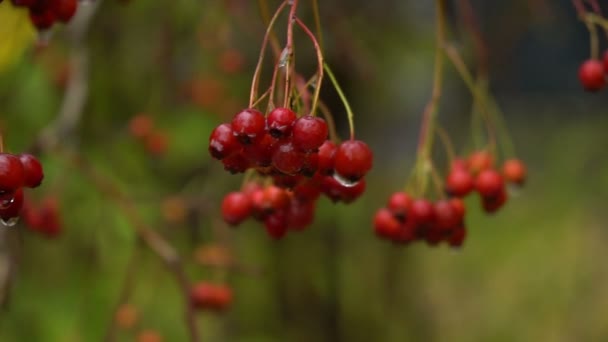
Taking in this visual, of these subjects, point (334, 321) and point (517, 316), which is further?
point (334, 321)

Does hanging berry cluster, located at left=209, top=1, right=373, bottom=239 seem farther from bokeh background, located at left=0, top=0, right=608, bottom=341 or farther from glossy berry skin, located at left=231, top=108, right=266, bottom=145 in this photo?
bokeh background, located at left=0, top=0, right=608, bottom=341

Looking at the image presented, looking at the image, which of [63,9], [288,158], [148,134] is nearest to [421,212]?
[288,158]

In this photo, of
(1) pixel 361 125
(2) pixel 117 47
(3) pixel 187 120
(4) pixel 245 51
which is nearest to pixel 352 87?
(1) pixel 361 125

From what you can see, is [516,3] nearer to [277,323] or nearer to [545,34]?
[545,34]

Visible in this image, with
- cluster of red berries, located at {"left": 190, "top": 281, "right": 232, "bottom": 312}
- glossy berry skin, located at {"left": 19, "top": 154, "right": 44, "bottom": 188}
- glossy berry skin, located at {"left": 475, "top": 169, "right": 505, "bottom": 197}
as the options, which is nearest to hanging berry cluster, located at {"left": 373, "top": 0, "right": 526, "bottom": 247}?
glossy berry skin, located at {"left": 475, "top": 169, "right": 505, "bottom": 197}

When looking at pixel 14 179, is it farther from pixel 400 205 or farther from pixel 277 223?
pixel 400 205

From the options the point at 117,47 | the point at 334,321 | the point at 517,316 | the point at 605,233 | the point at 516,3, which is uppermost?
the point at 516,3

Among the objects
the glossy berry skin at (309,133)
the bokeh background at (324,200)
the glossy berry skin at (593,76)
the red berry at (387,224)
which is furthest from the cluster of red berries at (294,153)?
the bokeh background at (324,200)

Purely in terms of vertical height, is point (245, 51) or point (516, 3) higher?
point (516, 3)

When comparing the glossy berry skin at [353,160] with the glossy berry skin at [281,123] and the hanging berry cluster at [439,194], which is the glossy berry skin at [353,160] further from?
the hanging berry cluster at [439,194]
